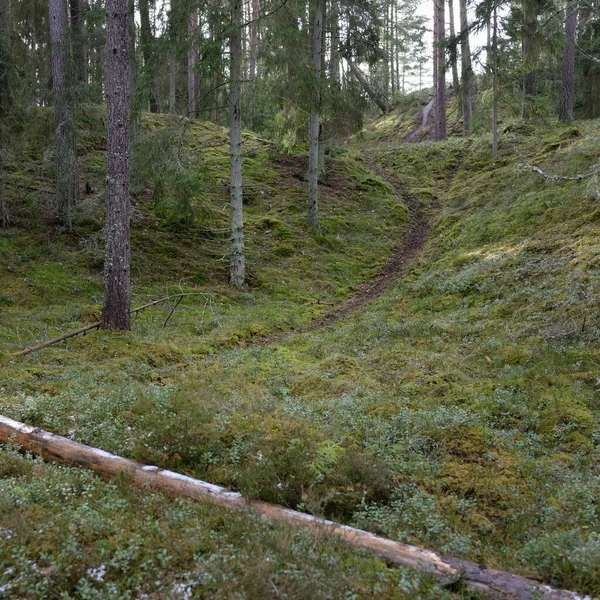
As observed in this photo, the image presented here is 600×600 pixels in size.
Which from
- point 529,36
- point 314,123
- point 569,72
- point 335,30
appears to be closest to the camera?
point 314,123

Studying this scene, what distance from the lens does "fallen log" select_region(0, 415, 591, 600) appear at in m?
3.27

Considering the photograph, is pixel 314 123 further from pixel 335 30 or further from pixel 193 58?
pixel 193 58

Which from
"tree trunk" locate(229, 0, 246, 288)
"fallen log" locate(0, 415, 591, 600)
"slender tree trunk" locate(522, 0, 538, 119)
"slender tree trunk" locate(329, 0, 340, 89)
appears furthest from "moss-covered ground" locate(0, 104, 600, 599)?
"slender tree trunk" locate(329, 0, 340, 89)

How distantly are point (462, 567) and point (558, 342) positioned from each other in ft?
17.5

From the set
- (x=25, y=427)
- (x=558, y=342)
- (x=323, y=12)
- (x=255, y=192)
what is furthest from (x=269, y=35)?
(x=25, y=427)

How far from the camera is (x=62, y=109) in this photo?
15.1 metres

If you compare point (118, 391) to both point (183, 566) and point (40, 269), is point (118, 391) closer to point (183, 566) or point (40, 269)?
point (183, 566)

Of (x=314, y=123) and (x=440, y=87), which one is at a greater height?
(x=440, y=87)

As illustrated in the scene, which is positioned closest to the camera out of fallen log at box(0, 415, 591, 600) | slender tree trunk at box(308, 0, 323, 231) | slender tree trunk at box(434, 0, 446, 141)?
fallen log at box(0, 415, 591, 600)

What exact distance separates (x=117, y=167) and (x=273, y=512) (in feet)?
28.3

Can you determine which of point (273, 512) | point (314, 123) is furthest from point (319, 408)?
point (314, 123)

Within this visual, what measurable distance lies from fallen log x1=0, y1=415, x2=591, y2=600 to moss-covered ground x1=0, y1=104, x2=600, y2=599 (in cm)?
17

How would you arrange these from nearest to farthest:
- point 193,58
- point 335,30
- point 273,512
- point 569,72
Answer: point 273,512
point 335,30
point 569,72
point 193,58

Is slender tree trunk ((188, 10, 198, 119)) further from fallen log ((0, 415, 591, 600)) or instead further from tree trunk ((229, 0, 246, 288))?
fallen log ((0, 415, 591, 600))
